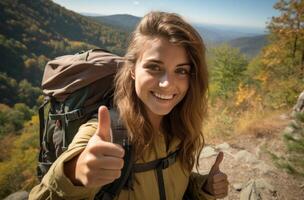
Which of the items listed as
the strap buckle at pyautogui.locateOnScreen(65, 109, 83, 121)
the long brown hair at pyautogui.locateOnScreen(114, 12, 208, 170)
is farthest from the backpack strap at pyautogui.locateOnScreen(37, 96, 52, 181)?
the long brown hair at pyautogui.locateOnScreen(114, 12, 208, 170)

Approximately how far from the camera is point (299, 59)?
1412 centimetres

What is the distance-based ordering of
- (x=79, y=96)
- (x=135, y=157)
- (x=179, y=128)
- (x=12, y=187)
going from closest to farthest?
(x=135, y=157) < (x=79, y=96) < (x=179, y=128) < (x=12, y=187)

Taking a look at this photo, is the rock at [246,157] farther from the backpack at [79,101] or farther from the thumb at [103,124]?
the thumb at [103,124]

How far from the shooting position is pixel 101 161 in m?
0.77

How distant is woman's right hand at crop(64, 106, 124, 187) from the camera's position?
0.77 metres

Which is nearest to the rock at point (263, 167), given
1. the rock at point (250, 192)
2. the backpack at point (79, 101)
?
the rock at point (250, 192)

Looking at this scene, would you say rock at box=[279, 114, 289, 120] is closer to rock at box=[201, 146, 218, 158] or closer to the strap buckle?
rock at box=[201, 146, 218, 158]

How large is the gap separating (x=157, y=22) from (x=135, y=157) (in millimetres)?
752

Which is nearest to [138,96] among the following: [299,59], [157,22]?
[157,22]

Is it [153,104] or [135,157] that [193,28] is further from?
[135,157]

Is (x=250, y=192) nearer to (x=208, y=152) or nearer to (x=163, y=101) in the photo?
(x=208, y=152)

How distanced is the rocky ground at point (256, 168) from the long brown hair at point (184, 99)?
212 cm

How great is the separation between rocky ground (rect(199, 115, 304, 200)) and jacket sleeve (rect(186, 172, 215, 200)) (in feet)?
6.15

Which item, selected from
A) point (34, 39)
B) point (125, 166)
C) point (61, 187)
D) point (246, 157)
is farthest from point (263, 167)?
point (34, 39)
